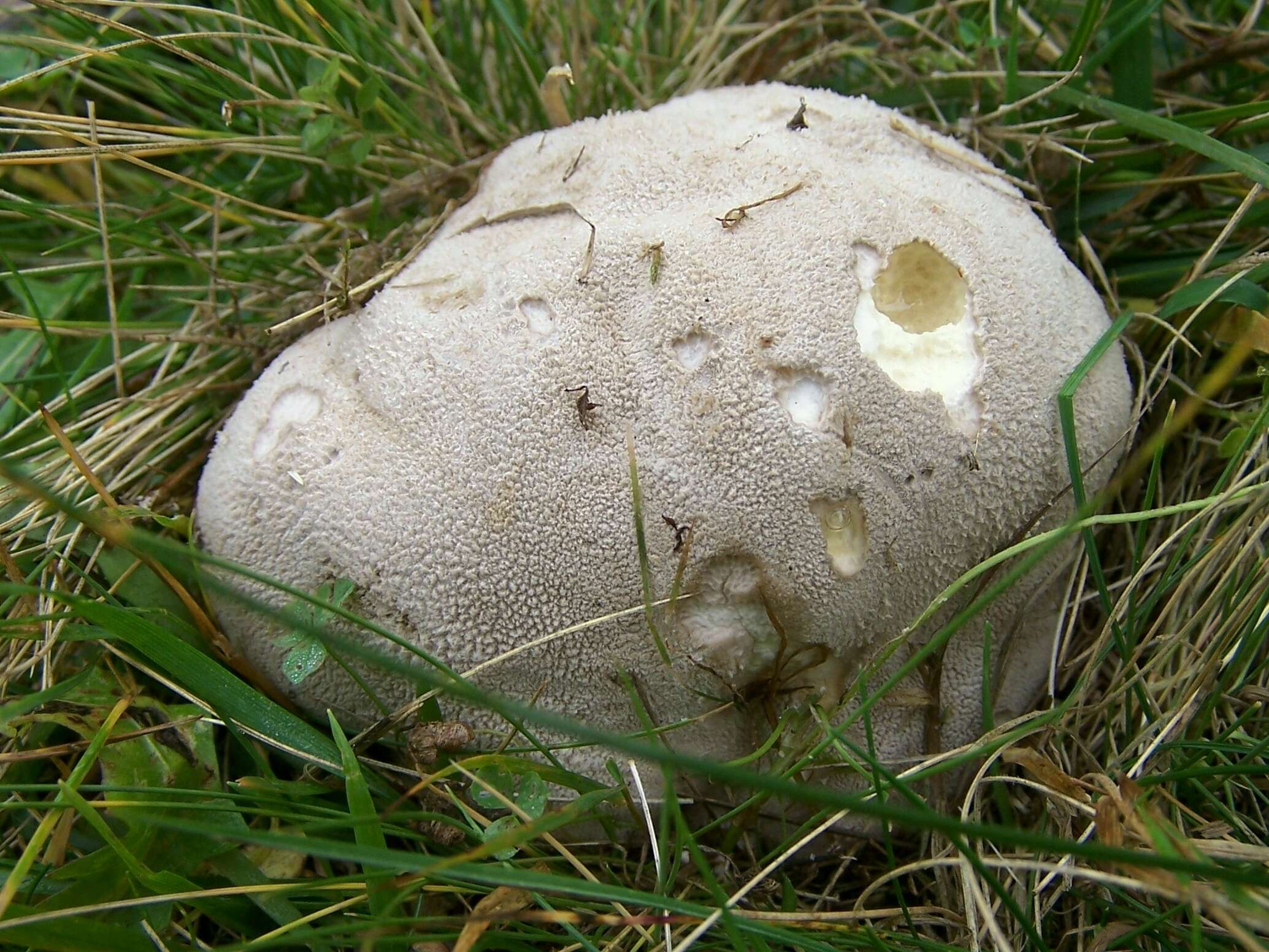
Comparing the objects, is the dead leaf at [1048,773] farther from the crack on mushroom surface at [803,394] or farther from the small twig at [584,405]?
the small twig at [584,405]

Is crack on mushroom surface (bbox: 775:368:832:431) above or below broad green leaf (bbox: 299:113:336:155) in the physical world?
below

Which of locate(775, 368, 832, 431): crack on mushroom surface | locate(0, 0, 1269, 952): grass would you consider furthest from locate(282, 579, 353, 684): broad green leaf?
locate(775, 368, 832, 431): crack on mushroom surface

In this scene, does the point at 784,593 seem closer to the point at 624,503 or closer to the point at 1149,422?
the point at 624,503

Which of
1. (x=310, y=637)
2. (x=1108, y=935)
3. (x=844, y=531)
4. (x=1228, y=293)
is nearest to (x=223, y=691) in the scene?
(x=310, y=637)

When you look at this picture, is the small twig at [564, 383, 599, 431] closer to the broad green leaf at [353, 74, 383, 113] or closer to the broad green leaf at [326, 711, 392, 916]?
the broad green leaf at [326, 711, 392, 916]

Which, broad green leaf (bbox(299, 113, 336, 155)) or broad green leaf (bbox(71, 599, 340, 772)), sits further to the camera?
broad green leaf (bbox(299, 113, 336, 155))

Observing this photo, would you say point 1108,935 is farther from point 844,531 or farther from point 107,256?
point 107,256
